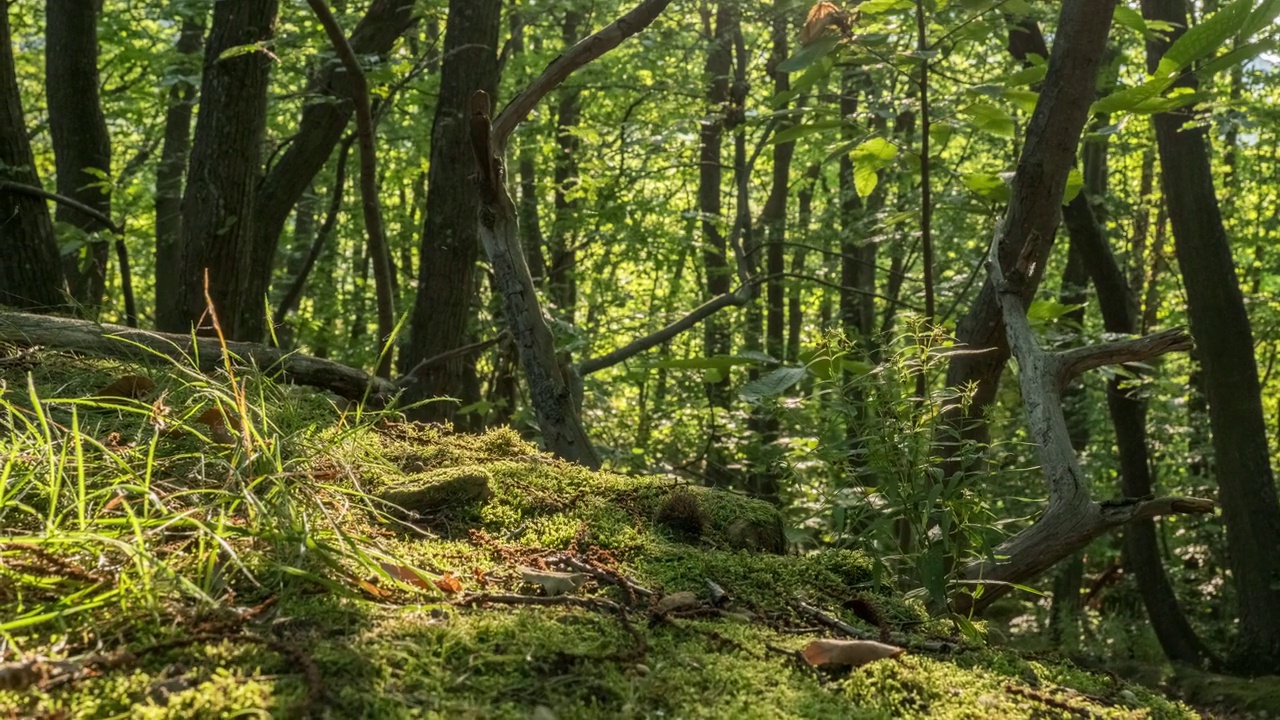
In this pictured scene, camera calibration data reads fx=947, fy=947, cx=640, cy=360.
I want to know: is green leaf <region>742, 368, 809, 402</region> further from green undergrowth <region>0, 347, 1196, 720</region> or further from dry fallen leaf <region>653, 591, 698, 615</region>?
dry fallen leaf <region>653, 591, 698, 615</region>

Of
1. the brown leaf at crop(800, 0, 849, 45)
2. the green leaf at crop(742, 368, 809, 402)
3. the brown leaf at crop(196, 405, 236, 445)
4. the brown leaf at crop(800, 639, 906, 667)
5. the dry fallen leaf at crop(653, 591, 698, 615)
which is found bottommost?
the brown leaf at crop(800, 639, 906, 667)

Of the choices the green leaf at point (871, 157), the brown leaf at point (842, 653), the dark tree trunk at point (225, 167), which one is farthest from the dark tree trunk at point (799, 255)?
the brown leaf at point (842, 653)

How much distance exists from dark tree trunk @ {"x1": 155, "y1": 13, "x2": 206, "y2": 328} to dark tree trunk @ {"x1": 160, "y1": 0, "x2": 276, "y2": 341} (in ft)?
4.48

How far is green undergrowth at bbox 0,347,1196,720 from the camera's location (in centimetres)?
129

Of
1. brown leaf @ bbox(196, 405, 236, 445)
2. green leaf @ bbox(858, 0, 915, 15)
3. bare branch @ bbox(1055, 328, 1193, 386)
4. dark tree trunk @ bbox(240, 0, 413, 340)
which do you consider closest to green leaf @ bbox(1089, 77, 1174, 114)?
green leaf @ bbox(858, 0, 915, 15)

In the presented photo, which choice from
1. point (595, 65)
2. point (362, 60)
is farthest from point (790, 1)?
point (595, 65)

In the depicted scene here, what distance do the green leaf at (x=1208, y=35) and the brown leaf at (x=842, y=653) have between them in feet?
6.96

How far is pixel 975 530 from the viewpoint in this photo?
2.11 meters

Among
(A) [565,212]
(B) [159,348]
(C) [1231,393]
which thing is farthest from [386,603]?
(A) [565,212]

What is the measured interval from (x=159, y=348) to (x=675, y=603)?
7.56 feet

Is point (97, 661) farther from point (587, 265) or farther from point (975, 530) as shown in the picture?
point (587, 265)

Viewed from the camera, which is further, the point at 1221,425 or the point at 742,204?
the point at 1221,425

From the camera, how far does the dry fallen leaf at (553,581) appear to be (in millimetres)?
1765

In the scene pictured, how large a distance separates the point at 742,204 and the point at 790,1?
129cm
